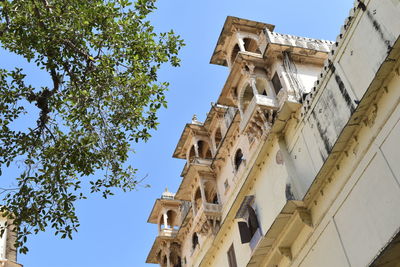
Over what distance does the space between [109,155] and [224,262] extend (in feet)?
27.5

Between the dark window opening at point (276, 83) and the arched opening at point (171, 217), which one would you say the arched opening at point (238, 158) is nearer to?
the dark window opening at point (276, 83)

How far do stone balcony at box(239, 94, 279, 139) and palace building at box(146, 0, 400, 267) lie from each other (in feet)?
0.16

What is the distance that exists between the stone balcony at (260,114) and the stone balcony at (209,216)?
13.4 feet

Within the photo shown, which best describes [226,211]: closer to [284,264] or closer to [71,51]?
[284,264]

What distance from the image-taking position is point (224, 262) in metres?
18.0

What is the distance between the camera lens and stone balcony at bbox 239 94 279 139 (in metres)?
16.2

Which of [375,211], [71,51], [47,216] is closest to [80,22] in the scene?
[71,51]

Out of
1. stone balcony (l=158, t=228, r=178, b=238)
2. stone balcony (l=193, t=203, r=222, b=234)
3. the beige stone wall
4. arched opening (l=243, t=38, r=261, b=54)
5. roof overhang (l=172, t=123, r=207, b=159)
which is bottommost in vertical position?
the beige stone wall

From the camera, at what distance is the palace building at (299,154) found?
33.4ft

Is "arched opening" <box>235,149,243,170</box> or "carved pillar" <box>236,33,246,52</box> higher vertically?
"carved pillar" <box>236,33,246,52</box>

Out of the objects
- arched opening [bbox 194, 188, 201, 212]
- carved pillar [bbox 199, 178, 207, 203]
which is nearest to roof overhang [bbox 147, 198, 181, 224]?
arched opening [bbox 194, 188, 201, 212]

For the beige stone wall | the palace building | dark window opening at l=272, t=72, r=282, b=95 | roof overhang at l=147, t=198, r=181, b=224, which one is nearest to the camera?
the beige stone wall

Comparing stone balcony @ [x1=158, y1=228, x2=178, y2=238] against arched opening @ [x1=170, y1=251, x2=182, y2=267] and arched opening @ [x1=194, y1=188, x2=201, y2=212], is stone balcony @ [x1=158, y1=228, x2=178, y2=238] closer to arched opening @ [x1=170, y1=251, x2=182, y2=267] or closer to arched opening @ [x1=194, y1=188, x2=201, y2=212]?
arched opening @ [x1=170, y1=251, x2=182, y2=267]

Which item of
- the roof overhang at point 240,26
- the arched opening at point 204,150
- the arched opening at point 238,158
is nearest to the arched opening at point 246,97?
the arched opening at point 238,158
